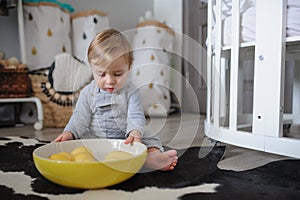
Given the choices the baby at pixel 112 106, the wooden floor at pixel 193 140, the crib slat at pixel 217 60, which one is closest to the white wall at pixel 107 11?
the wooden floor at pixel 193 140

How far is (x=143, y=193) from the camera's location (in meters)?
0.57

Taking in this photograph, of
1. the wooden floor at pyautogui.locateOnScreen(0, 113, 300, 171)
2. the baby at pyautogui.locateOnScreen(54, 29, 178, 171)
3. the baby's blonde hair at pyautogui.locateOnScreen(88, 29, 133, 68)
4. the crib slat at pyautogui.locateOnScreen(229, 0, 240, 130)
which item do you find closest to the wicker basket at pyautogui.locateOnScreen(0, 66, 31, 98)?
the wooden floor at pyautogui.locateOnScreen(0, 113, 300, 171)

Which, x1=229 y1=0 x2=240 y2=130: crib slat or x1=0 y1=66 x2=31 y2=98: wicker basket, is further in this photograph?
x1=0 y1=66 x2=31 y2=98: wicker basket

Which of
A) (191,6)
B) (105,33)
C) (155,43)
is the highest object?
(191,6)

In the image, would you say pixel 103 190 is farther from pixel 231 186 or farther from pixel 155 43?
pixel 155 43

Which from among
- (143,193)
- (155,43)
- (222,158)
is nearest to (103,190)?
(143,193)

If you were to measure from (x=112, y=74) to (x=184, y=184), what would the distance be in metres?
0.33

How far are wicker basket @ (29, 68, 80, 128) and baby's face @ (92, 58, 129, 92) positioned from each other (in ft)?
2.53

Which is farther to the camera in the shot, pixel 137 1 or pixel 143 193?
pixel 137 1

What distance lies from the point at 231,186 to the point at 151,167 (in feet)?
0.65

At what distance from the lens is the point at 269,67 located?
0.77 meters

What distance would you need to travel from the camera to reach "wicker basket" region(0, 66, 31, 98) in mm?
1450

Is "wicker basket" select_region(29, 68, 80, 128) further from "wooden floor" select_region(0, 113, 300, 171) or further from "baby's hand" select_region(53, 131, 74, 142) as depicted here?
"baby's hand" select_region(53, 131, 74, 142)

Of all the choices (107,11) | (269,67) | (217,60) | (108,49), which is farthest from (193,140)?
(107,11)
